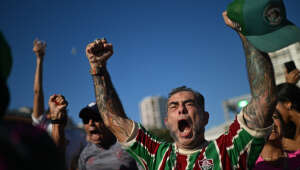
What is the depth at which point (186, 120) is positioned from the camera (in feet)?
9.74

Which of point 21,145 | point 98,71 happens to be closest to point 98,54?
point 98,71

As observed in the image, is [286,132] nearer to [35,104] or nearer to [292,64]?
[292,64]

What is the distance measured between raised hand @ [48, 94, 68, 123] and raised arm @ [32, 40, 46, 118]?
1.87ft

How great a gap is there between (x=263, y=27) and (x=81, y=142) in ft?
11.9

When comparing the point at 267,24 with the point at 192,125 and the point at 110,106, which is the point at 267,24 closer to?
the point at 192,125

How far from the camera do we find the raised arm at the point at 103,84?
3109 millimetres

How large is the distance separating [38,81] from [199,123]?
114 inches

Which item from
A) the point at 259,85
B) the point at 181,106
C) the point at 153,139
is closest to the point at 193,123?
the point at 181,106

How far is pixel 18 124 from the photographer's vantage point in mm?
987

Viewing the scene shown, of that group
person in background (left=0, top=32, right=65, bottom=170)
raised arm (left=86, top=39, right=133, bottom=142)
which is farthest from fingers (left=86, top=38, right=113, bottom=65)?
person in background (left=0, top=32, right=65, bottom=170)

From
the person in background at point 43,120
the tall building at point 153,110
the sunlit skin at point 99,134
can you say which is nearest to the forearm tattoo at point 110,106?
the person in background at point 43,120

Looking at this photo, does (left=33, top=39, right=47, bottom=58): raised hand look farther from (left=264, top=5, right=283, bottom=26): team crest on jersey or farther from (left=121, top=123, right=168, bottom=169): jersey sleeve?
(left=264, top=5, right=283, bottom=26): team crest on jersey

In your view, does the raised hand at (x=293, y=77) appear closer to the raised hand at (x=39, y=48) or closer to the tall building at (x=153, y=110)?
the raised hand at (x=39, y=48)

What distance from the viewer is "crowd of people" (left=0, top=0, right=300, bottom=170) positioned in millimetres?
2379
